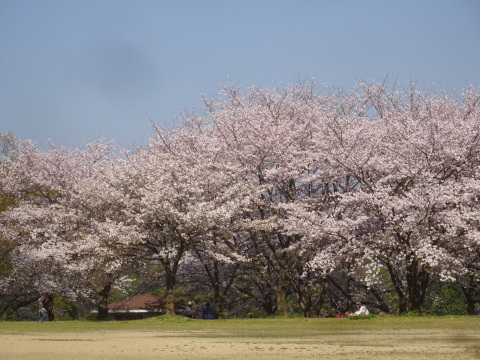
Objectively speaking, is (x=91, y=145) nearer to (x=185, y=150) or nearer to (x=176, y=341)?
(x=185, y=150)

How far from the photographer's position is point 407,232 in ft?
89.6

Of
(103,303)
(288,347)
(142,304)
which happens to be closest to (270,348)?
(288,347)

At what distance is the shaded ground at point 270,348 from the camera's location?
39.6 feet

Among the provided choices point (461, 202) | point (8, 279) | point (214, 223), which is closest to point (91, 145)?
point (8, 279)

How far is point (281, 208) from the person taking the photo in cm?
3253

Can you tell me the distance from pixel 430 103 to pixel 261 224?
9.52 meters

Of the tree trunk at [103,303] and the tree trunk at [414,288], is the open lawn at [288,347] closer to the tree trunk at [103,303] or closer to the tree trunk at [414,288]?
the tree trunk at [414,288]

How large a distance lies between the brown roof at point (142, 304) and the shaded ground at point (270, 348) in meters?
26.4

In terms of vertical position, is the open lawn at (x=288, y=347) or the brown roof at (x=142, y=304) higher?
the brown roof at (x=142, y=304)

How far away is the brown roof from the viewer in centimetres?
4319

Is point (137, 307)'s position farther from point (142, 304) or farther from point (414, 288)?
point (414, 288)

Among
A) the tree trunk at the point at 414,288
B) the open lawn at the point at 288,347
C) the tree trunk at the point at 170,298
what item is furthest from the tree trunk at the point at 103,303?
the open lawn at the point at 288,347

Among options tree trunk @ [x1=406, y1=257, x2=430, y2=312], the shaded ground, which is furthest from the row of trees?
the shaded ground

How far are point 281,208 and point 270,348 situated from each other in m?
18.9
